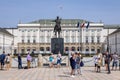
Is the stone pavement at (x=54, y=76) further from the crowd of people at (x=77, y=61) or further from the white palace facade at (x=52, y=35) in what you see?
the white palace facade at (x=52, y=35)

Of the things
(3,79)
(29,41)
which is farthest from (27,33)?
(3,79)

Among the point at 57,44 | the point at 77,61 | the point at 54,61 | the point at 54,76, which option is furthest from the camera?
the point at 57,44

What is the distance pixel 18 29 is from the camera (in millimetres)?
142875

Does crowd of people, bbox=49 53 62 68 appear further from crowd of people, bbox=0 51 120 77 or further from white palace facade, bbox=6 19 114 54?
white palace facade, bbox=6 19 114 54

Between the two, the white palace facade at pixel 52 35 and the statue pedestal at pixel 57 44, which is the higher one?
the white palace facade at pixel 52 35

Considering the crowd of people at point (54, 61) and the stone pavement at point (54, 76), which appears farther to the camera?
the crowd of people at point (54, 61)

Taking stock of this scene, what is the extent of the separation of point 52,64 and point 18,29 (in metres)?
110

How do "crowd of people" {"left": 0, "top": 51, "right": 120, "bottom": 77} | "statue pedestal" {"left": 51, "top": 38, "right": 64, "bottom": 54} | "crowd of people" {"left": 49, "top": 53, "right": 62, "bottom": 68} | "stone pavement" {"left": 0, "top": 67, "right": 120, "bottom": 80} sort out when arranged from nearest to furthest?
"stone pavement" {"left": 0, "top": 67, "right": 120, "bottom": 80} < "crowd of people" {"left": 0, "top": 51, "right": 120, "bottom": 77} < "crowd of people" {"left": 49, "top": 53, "right": 62, "bottom": 68} < "statue pedestal" {"left": 51, "top": 38, "right": 64, "bottom": 54}

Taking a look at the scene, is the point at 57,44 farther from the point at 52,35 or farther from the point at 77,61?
the point at 52,35

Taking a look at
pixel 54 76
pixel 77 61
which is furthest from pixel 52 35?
pixel 54 76

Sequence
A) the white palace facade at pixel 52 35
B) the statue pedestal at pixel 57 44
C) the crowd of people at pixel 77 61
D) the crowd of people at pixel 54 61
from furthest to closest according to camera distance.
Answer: the white palace facade at pixel 52 35 < the statue pedestal at pixel 57 44 < the crowd of people at pixel 54 61 < the crowd of people at pixel 77 61

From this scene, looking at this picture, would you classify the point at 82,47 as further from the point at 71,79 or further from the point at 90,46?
the point at 71,79

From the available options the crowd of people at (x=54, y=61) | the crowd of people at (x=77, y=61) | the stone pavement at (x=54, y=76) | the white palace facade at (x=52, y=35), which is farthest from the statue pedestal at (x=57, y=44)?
the white palace facade at (x=52, y=35)

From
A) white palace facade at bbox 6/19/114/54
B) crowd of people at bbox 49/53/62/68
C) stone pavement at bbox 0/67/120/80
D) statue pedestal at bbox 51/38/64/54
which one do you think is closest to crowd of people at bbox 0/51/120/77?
crowd of people at bbox 49/53/62/68
